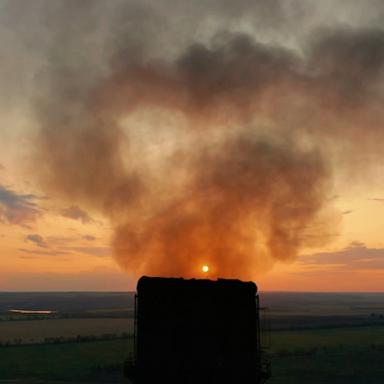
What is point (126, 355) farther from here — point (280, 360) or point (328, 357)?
point (328, 357)

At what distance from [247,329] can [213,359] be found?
7.12 feet

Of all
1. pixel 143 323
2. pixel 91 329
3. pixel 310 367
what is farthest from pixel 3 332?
pixel 143 323

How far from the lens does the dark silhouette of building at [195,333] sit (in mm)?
22828

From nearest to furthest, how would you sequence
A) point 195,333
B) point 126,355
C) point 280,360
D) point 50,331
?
point 195,333 < point 280,360 < point 126,355 < point 50,331

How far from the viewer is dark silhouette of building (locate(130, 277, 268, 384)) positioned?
74.9ft

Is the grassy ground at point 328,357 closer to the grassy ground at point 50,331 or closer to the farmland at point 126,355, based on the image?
the farmland at point 126,355

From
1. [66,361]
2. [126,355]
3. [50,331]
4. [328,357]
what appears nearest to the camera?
[66,361]

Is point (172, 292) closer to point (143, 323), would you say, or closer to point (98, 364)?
point (143, 323)

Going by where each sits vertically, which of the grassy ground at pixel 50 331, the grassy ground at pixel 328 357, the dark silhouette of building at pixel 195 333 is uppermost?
the dark silhouette of building at pixel 195 333

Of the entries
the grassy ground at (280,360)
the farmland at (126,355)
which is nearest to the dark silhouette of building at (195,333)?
the farmland at (126,355)

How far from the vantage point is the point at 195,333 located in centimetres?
2336

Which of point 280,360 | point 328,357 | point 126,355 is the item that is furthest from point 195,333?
point 328,357

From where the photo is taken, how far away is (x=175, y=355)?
75.5 ft

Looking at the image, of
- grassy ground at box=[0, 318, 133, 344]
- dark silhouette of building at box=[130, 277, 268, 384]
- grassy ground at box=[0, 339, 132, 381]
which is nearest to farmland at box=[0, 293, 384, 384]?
grassy ground at box=[0, 339, 132, 381]
